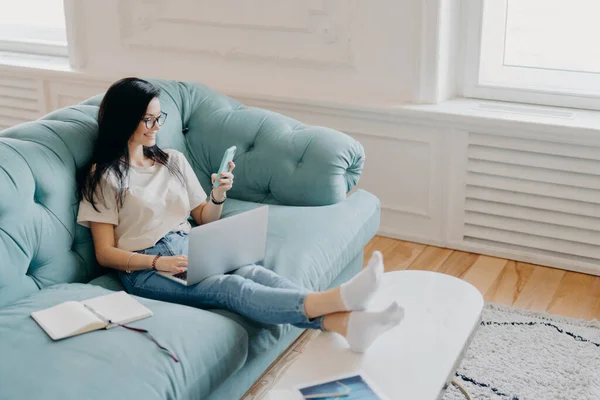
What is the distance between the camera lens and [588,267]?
3139mm

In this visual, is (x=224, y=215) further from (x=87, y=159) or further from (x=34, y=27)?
(x=34, y=27)

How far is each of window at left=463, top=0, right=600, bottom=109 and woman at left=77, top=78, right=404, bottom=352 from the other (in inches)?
57.7

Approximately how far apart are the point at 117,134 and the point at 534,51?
187 centimetres

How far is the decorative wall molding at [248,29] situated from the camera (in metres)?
3.41

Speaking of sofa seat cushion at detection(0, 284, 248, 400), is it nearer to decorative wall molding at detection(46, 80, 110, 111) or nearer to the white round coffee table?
the white round coffee table

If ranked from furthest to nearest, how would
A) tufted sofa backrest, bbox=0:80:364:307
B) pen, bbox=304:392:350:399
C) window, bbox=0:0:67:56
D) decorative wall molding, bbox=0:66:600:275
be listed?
window, bbox=0:0:67:56
decorative wall molding, bbox=0:66:600:275
tufted sofa backrest, bbox=0:80:364:307
pen, bbox=304:392:350:399

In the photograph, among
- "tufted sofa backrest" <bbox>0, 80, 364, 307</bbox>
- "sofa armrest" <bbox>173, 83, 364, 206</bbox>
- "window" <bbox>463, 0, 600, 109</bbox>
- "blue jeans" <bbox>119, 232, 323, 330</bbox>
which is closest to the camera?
"blue jeans" <bbox>119, 232, 323, 330</bbox>

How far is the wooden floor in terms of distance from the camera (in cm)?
291

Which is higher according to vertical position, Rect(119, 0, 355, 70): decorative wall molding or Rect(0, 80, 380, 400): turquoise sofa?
Rect(119, 0, 355, 70): decorative wall molding

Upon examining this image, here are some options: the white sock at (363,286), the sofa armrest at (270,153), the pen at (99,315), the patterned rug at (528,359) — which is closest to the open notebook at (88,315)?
the pen at (99,315)

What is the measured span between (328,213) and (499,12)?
4.24ft

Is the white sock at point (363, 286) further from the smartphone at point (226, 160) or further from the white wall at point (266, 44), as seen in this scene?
the white wall at point (266, 44)

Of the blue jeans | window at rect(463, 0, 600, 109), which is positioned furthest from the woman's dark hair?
window at rect(463, 0, 600, 109)

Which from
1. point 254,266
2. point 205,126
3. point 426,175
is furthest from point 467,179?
point 254,266
